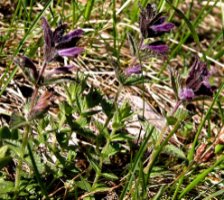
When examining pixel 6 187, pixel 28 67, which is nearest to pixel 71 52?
pixel 28 67

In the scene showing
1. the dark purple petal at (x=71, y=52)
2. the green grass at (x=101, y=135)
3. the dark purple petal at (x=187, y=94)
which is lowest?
the green grass at (x=101, y=135)

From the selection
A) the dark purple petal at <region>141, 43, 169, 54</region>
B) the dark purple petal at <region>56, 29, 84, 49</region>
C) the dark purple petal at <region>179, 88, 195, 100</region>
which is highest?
the dark purple petal at <region>56, 29, 84, 49</region>

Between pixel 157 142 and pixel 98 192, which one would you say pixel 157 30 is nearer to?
pixel 157 142

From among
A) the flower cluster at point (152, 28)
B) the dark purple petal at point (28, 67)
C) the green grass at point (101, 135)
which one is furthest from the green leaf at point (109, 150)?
the dark purple petal at point (28, 67)

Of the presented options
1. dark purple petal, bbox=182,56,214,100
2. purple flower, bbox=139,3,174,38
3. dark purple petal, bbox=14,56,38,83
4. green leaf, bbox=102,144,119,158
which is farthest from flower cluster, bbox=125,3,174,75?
dark purple petal, bbox=14,56,38,83

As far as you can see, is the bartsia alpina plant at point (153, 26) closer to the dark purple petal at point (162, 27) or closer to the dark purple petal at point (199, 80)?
the dark purple petal at point (162, 27)

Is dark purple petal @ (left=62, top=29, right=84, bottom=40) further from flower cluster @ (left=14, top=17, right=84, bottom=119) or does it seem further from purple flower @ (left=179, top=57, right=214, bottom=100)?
purple flower @ (left=179, top=57, right=214, bottom=100)
